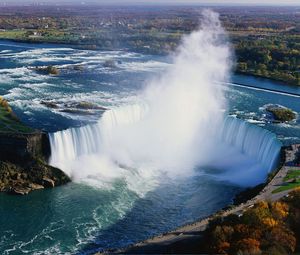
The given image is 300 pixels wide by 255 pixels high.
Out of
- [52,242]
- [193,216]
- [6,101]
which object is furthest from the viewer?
[6,101]

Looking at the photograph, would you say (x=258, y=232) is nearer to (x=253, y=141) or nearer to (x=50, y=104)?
(x=253, y=141)

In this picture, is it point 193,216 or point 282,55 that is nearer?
point 193,216

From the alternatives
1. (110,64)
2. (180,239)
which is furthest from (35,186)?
(110,64)

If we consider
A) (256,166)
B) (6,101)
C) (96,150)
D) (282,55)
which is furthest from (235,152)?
(282,55)

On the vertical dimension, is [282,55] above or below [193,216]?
above

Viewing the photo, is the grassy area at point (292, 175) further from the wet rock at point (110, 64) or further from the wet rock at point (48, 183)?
the wet rock at point (110, 64)

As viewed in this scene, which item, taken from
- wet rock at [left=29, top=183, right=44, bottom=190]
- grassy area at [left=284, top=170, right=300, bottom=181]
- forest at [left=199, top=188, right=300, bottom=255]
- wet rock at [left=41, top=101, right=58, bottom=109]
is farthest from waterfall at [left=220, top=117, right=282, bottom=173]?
wet rock at [left=29, top=183, right=44, bottom=190]

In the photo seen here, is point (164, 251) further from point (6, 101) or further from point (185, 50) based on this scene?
point (185, 50)
